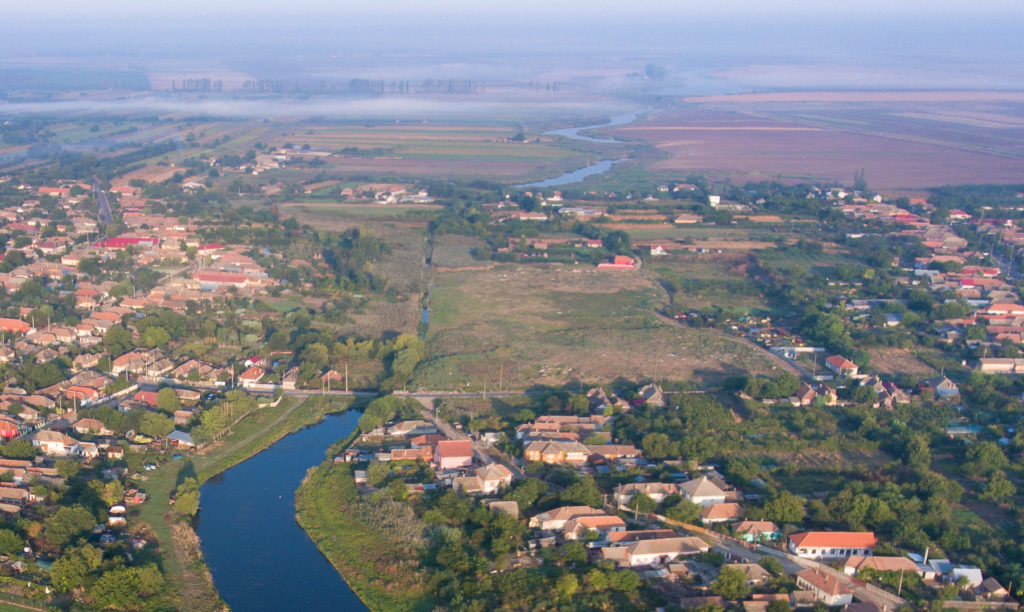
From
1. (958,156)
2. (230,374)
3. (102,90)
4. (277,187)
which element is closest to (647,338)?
(230,374)

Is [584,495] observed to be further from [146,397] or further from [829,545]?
[146,397]

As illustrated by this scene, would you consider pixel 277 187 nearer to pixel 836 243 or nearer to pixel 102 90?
pixel 836 243

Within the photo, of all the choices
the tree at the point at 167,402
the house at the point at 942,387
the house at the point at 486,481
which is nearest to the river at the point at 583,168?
the house at the point at 942,387

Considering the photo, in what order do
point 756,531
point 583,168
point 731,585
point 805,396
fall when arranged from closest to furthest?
point 731,585 < point 756,531 < point 805,396 < point 583,168

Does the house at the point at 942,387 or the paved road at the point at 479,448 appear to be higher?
the house at the point at 942,387

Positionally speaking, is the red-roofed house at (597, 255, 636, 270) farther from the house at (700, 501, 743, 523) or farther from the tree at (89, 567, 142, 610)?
the tree at (89, 567, 142, 610)

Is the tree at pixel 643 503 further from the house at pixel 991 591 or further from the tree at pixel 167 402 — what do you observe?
the tree at pixel 167 402

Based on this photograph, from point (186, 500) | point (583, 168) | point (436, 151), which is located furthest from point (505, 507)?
point (436, 151)
